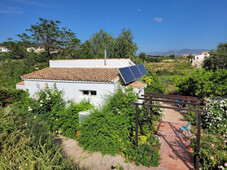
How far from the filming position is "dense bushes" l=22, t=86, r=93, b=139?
10.5 meters

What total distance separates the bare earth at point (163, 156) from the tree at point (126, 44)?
2391cm

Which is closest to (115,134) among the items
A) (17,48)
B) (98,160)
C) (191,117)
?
(98,160)

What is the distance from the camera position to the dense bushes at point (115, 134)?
306 inches

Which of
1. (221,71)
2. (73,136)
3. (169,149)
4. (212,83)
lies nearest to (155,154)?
(169,149)

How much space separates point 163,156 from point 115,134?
2.84 metres

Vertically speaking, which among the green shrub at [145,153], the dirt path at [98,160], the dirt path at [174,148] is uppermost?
the green shrub at [145,153]

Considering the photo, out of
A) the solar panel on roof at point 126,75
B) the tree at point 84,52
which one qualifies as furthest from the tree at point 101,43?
the solar panel on roof at point 126,75

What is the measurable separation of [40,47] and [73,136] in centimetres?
2614

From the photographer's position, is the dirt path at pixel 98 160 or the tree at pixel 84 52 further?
the tree at pixel 84 52

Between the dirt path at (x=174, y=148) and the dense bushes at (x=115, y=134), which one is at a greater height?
the dense bushes at (x=115, y=134)

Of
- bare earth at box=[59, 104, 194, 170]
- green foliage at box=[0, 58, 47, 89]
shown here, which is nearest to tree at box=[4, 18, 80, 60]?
green foliage at box=[0, 58, 47, 89]

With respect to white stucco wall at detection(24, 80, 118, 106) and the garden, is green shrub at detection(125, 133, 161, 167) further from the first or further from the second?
white stucco wall at detection(24, 80, 118, 106)

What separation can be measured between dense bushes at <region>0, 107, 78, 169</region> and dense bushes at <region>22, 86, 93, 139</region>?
5372 mm

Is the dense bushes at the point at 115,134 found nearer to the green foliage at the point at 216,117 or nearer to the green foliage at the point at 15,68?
the green foliage at the point at 216,117
